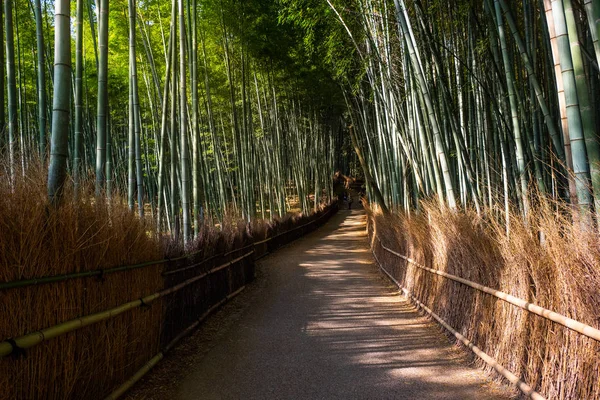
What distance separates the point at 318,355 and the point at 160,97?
5304 millimetres

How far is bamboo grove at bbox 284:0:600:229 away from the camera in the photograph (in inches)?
88.7

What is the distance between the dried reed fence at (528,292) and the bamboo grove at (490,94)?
0.18 metres

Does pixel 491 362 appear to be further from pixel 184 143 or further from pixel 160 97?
pixel 160 97

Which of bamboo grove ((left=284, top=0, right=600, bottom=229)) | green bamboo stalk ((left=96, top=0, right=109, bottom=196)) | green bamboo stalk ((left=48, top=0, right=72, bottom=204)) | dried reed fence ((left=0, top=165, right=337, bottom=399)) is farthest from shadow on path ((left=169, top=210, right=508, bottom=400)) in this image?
green bamboo stalk ((left=96, top=0, right=109, bottom=196))

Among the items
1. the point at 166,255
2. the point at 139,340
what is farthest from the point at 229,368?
the point at 166,255

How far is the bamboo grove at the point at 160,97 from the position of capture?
10.9ft

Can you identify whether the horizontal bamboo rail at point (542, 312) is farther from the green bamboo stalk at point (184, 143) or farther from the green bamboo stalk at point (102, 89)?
the green bamboo stalk at point (184, 143)

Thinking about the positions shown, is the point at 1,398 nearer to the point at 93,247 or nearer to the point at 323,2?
the point at 93,247

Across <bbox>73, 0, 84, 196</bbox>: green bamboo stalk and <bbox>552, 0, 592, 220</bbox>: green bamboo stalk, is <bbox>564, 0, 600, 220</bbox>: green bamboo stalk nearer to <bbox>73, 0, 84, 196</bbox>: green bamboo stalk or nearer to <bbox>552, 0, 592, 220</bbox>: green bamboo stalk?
<bbox>552, 0, 592, 220</bbox>: green bamboo stalk

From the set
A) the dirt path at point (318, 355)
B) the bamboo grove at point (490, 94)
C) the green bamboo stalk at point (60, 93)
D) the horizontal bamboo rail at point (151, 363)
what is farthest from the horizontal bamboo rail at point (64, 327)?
the bamboo grove at point (490, 94)

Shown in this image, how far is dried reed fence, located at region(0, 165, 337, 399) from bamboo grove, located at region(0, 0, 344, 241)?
7.8 inches

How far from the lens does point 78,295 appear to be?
2.16 m

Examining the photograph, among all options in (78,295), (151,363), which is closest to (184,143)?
(151,363)

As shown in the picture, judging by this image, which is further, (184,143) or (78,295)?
(184,143)
